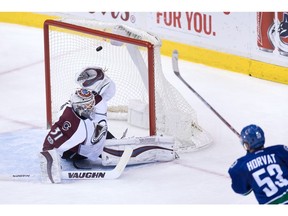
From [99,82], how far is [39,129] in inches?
29.8

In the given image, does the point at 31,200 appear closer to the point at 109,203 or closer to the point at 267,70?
the point at 109,203

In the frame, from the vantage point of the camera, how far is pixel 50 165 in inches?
251

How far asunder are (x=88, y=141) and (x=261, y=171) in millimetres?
1590

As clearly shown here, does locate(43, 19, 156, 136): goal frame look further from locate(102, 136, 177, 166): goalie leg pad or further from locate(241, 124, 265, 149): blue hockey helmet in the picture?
locate(241, 124, 265, 149): blue hockey helmet

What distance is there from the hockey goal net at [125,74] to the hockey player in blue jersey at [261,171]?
1.49 metres

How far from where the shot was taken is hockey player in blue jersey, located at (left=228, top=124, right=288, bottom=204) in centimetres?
514

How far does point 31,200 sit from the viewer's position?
6.13 m

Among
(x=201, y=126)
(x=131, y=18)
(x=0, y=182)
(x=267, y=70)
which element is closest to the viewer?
(x=0, y=182)

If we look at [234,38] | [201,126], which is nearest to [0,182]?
[201,126]

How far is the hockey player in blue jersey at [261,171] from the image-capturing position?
5.14m

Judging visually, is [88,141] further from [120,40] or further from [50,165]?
[120,40]

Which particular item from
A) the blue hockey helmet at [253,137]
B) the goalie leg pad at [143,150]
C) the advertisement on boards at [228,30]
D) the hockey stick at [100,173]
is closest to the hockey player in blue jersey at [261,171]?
the blue hockey helmet at [253,137]

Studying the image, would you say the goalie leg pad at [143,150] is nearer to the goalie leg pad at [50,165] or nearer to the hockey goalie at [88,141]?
the hockey goalie at [88,141]

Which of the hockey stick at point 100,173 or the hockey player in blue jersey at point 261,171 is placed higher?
the hockey player in blue jersey at point 261,171
